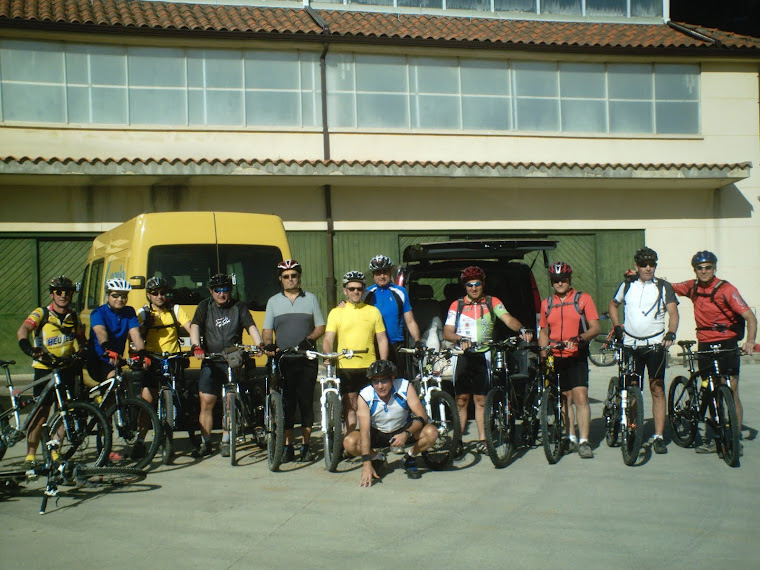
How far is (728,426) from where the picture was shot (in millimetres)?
6902

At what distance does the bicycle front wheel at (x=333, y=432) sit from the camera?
22.3 ft

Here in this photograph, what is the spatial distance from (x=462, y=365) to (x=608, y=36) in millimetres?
12413

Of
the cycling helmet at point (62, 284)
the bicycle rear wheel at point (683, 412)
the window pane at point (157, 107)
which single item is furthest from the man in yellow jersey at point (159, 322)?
the window pane at point (157, 107)

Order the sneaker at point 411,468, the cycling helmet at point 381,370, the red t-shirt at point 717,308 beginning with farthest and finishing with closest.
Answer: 1. the red t-shirt at point 717,308
2. the sneaker at point 411,468
3. the cycling helmet at point 381,370

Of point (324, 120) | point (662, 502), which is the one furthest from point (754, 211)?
point (662, 502)

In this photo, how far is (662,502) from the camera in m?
5.85

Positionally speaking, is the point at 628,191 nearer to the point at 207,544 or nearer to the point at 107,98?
the point at 107,98

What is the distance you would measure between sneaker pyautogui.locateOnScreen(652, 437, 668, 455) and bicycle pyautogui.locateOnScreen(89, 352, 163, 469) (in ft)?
14.6

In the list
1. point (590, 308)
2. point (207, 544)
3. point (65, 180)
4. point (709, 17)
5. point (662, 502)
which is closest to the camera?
point (207, 544)

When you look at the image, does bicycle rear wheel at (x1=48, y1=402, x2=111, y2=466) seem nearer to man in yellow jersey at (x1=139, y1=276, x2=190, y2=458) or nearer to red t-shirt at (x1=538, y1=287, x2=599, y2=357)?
man in yellow jersey at (x1=139, y1=276, x2=190, y2=458)

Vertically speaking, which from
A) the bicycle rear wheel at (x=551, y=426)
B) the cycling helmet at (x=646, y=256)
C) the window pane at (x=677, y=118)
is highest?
the window pane at (x=677, y=118)

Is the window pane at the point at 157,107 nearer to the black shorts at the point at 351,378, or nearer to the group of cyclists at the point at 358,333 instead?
the group of cyclists at the point at 358,333

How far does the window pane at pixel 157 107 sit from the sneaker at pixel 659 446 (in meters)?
11.2

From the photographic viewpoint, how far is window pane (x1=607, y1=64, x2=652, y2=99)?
675 inches
